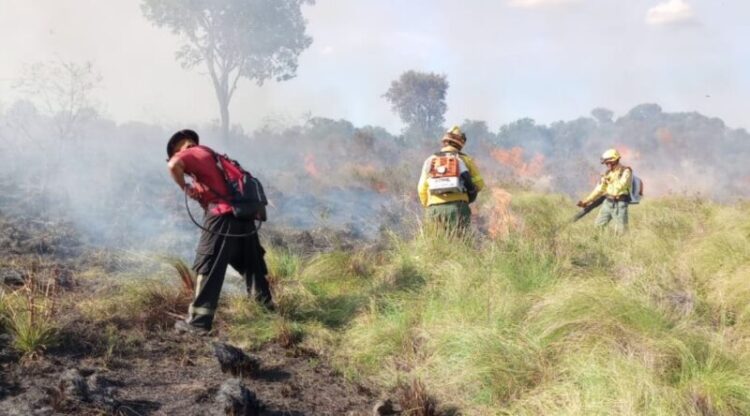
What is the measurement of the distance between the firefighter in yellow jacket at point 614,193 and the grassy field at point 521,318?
1269 millimetres

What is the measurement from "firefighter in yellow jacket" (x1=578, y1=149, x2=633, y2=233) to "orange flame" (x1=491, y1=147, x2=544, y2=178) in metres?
10.6

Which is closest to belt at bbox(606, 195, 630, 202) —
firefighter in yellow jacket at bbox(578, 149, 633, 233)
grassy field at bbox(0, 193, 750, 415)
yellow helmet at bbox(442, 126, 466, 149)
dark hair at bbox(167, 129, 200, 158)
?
firefighter in yellow jacket at bbox(578, 149, 633, 233)

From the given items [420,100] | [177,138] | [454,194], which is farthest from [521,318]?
[420,100]

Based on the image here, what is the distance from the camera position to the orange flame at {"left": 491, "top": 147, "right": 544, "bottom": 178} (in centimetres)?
1970

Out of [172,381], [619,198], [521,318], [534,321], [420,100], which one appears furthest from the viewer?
[420,100]

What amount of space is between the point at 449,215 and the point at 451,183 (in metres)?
0.35

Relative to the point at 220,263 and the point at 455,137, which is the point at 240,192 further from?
the point at 455,137

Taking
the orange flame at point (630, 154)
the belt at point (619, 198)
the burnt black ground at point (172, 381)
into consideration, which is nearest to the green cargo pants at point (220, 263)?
the burnt black ground at point (172, 381)

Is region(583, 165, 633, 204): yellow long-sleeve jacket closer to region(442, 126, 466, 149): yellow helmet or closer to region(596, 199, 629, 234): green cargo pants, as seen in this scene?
region(596, 199, 629, 234): green cargo pants

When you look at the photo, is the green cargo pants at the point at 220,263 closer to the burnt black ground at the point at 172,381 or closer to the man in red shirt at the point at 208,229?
the man in red shirt at the point at 208,229

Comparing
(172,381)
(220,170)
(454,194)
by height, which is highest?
(220,170)

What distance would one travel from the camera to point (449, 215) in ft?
20.6

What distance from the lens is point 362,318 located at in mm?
4809

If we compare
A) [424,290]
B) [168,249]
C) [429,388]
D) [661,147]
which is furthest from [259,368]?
[661,147]
